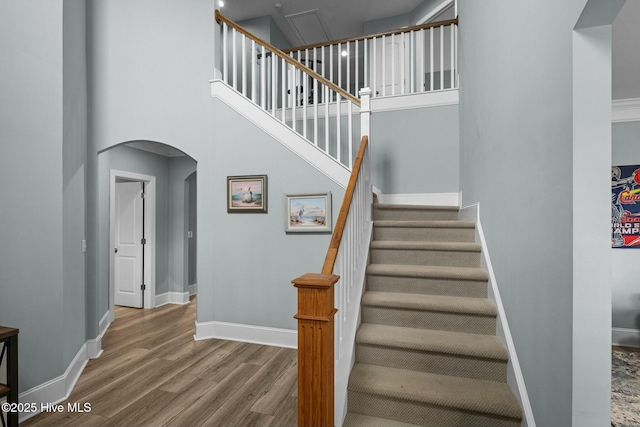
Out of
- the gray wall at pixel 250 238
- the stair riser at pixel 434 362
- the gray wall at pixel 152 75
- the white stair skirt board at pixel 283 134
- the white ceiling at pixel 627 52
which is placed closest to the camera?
the stair riser at pixel 434 362

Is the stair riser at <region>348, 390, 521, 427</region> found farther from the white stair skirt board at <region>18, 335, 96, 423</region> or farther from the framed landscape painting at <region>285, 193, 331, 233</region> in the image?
the white stair skirt board at <region>18, 335, 96, 423</region>

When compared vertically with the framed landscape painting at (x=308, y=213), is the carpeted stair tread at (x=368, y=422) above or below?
below

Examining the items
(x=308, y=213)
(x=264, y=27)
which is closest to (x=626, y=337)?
(x=308, y=213)

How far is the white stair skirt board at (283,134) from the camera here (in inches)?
130

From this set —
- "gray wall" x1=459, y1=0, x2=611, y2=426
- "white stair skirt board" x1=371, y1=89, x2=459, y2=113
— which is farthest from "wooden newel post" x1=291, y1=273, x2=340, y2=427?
"white stair skirt board" x1=371, y1=89, x2=459, y2=113

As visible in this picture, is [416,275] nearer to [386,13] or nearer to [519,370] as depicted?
[519,370]

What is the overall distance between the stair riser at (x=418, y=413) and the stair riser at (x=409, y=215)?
1.82m

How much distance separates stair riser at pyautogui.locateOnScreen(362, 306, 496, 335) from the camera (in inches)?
87.5

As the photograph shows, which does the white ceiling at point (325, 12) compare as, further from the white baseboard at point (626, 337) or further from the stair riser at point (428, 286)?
the white baseboard at point (626, 337)

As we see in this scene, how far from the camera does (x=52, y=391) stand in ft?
7.79

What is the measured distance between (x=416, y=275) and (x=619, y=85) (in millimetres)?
3082

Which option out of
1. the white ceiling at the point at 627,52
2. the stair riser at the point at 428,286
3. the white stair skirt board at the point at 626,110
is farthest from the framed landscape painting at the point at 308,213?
the white stair skirt board at the point at 626,110

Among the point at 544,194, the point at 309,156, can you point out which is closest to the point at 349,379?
the point at 544,194

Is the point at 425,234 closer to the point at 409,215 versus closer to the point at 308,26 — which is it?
the point at 409,215
